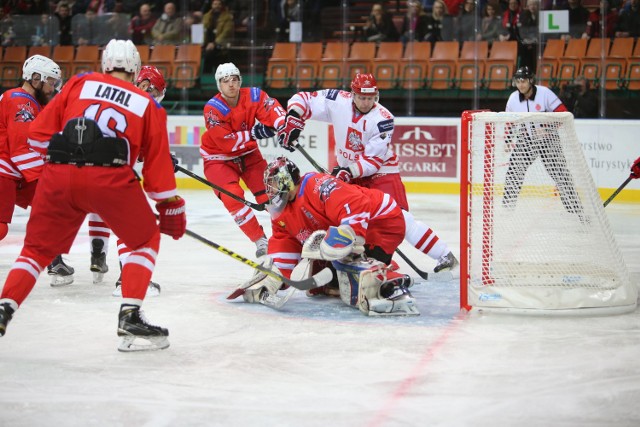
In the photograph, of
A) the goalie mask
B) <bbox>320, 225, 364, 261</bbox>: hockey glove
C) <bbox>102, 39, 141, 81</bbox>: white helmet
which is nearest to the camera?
<bbox>102, 39, 141, 81</bbox>: white helmet

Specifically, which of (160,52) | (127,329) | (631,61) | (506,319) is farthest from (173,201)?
(160,52)

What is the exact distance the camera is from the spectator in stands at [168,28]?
10.1m

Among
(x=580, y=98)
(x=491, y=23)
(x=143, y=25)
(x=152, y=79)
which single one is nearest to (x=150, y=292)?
(x=152, y=79)

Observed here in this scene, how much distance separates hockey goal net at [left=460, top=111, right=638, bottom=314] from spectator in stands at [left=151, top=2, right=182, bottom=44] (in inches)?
248

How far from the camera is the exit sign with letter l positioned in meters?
8.77

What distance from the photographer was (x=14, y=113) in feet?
15.7

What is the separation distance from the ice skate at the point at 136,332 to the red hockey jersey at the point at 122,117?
17.4 inches

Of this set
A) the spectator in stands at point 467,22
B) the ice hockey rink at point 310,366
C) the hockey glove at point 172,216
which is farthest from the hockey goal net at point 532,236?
the spectator in stands at point 467,22

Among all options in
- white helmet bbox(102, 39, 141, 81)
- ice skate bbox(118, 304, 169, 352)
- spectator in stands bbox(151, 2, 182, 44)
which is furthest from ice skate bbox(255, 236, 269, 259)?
spectator in stands bbox(151, 2, 182, 44)

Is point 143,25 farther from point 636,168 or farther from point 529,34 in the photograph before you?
point 636,168

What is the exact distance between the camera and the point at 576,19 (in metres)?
8.76

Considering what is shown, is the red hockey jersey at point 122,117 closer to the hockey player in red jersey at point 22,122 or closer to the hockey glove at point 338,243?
the hockey glove at point 338,243

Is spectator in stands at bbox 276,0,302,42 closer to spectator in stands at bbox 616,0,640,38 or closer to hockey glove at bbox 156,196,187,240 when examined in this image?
spectator in stands at bbox 616,0,640,38

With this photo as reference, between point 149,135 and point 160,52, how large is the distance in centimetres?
705
